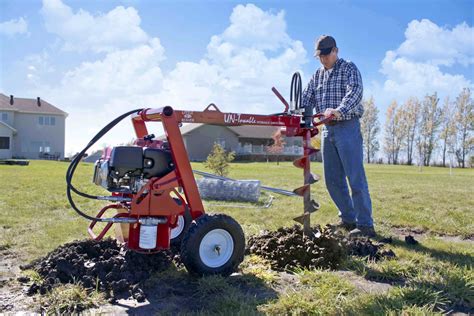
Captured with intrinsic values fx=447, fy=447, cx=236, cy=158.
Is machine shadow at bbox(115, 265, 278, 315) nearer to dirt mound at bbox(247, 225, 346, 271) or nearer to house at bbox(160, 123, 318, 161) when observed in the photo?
dirt mound at bbox(247, 225, 346, 271)

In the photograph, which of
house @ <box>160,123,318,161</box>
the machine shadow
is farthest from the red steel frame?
house @ <box>160,123,318,161</box>

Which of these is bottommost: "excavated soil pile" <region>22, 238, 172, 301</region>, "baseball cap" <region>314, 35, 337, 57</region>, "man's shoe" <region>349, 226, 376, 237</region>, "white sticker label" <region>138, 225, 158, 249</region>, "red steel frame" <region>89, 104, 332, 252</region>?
"excavated soil pile" <region>22, 238, 172, 301</region>

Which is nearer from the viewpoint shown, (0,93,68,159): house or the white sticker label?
the white sticker label

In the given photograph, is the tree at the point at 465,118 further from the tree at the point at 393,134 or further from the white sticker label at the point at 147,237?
the white sticker label at the point at 147,237

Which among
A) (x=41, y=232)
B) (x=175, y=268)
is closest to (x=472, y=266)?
(x=175, y=268)

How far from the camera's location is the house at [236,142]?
47.7 m

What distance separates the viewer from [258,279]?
11.5 ft

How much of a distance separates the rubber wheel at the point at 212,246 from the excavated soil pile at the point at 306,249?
469mm

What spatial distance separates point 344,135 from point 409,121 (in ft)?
196

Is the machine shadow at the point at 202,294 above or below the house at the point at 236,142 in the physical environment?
below

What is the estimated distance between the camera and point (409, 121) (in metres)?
60.2

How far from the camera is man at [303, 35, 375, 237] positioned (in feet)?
16.4

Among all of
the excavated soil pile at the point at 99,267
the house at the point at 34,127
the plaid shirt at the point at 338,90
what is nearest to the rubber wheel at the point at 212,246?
the excavated soil pile at the point at 99,267

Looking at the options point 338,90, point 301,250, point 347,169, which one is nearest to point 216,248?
point 301,250
